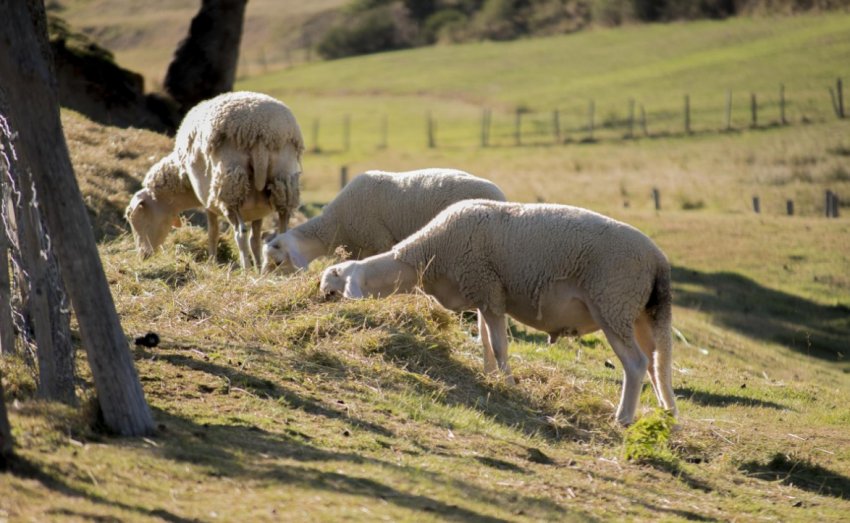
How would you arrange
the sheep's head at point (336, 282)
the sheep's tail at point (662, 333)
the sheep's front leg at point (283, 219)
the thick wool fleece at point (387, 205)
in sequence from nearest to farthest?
the sheep's tail at point (662, 333) → the sheep's head at point (336, 282) → the thick wool fleece at point (387, 205) → the sheep's front leg at point (283, 219)

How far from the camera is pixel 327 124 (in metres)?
51.2

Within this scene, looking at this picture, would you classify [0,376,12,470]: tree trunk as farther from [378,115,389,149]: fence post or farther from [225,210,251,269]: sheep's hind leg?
[378,115,389,149]: fence post

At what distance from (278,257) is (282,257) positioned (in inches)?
1.6

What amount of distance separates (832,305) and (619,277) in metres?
10.3

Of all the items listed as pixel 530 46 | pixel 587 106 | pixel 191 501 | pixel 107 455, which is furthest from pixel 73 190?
pixel 530 46

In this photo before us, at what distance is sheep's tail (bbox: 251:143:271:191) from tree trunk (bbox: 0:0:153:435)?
5988mm

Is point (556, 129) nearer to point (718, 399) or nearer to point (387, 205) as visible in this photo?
point (387, 205)

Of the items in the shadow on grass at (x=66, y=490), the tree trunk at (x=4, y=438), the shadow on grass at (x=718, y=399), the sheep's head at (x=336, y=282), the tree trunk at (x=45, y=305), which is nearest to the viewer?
the shadow on grass at (x=66, y=490)

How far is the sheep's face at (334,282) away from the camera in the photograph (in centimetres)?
980

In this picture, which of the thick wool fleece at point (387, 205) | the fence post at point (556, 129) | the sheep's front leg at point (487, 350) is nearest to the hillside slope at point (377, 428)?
the sheep's front leg at point (487, 350)

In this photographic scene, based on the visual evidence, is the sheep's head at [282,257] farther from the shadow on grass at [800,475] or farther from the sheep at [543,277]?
the shadow on grass at [800,475]

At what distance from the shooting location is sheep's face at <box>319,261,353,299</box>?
32.1 feet

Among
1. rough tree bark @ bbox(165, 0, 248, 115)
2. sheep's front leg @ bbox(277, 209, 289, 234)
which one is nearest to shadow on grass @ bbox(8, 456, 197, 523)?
sheep's front leg @ bbox(277, 209, 289, 234)

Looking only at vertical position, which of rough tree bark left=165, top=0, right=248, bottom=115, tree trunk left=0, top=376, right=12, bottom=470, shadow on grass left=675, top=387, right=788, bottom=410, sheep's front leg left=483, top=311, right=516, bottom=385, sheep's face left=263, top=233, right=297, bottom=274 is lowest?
shadow on grass left=675, top=387, right=788, bottom=410
